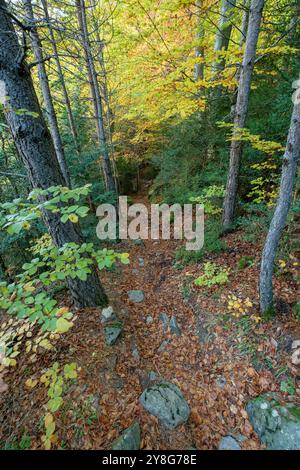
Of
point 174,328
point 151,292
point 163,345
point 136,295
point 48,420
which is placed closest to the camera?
point 48,420

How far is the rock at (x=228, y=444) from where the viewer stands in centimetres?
253

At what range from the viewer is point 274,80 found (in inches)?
242

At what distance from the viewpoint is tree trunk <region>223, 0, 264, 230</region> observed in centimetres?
416

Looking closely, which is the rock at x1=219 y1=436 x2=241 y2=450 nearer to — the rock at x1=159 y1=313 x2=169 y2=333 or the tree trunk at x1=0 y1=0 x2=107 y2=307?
the rock at x1=159 y1=313 x2=169 y2=333

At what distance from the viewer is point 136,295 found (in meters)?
5.02

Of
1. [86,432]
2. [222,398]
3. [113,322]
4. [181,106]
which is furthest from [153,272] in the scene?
[181,106]

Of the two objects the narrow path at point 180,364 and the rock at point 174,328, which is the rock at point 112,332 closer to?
the narrow path at point 180,364

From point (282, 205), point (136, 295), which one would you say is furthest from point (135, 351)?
point (282, 205)

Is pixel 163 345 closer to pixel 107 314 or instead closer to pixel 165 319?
pixel 165 319

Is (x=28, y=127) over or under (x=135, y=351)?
over

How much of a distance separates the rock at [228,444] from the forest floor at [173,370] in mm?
60

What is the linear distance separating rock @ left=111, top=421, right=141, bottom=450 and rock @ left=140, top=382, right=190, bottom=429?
0.93ft

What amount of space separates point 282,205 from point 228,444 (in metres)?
3.05

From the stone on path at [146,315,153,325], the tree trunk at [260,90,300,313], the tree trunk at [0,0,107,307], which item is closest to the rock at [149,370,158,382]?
the stone on path at [146,315,153,325]
